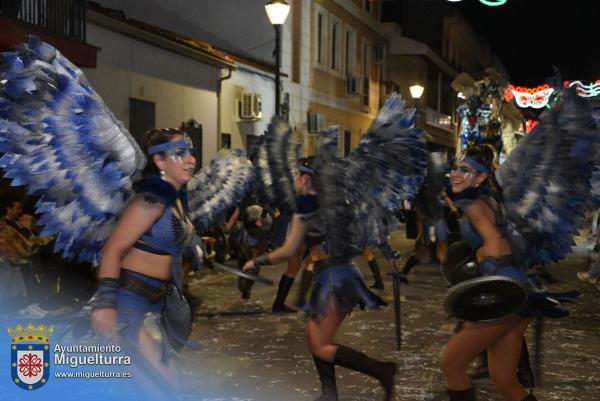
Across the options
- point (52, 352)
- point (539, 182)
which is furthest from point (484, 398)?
point (52, 352)

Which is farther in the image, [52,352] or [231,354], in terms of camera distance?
[231,354]

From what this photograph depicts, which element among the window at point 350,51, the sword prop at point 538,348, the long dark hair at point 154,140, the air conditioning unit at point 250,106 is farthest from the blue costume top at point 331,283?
the window at point 350,51

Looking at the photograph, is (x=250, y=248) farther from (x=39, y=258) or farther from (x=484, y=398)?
(x=484, y=398)

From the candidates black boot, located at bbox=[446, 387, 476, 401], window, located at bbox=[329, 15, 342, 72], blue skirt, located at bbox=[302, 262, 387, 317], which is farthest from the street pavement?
window, located at bbox=[329, 15, 342, 72]

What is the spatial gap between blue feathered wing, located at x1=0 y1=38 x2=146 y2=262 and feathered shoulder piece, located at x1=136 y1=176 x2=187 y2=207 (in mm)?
135

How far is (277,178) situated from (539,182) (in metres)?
2.78

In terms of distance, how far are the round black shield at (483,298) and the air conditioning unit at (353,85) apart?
23.3 metres

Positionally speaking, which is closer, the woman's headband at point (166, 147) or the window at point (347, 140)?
the woman's headband at point (166, 147)

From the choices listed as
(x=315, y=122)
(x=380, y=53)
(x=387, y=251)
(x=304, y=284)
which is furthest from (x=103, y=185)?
(x=380, y=53)

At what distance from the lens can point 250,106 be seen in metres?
19.0

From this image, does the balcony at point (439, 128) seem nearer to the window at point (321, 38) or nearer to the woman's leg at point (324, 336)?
the window at point (321, 38)

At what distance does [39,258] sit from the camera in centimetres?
813

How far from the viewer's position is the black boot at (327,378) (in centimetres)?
527

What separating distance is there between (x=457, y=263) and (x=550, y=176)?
4.19 feet
